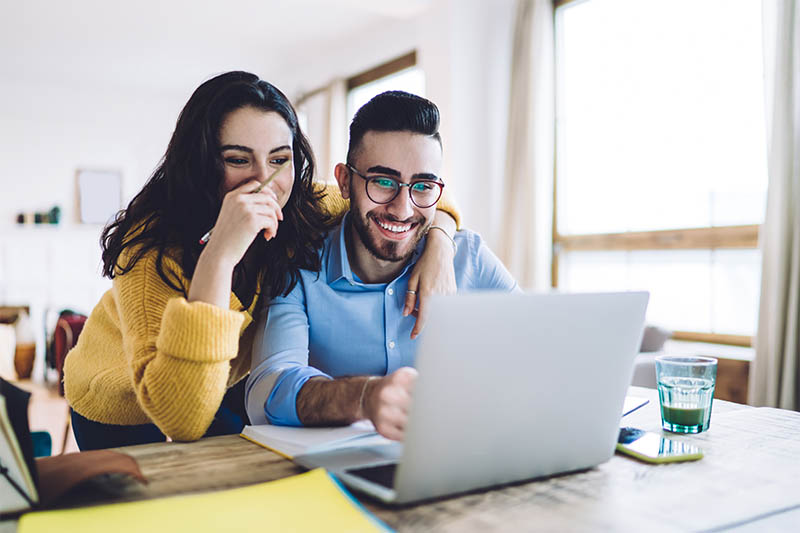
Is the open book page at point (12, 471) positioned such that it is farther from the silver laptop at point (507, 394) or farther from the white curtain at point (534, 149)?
the white curtain at point (534, 149)

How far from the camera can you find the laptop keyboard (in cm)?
73

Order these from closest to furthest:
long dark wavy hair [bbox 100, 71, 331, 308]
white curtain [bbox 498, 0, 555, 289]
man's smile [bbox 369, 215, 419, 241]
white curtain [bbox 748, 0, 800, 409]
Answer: long dark wavy hair [bbox 100, 71, 331, 308] < man's smile [bbox 369, 215, 419, 241] < white curtain [bbox 748, 0, 800, 409] < white curtain [bbox 498, 0, 555, 289]

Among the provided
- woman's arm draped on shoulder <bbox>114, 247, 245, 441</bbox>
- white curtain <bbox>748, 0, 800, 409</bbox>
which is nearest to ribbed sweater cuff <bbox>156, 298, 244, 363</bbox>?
woman's arm draped on shoulder <bbox>114, 247, 245, 441</bbox>

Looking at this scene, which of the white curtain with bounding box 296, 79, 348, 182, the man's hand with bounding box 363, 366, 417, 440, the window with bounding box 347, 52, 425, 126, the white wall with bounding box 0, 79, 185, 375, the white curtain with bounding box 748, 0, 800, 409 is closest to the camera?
the man's hand with bounding box 363, 366, 417, 440

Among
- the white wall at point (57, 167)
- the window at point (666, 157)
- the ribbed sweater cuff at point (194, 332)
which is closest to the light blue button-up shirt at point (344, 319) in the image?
the ribbed sweater cuff at point (194, 332)

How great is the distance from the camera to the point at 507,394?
71 cm

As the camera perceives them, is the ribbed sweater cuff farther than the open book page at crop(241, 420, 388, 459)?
Yes

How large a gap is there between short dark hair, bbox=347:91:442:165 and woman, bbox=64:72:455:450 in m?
0.14

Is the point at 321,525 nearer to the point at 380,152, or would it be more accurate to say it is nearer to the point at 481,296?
the point at 481,296

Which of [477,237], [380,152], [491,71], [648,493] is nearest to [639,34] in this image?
[491,71]

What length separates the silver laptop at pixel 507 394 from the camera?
0.65m

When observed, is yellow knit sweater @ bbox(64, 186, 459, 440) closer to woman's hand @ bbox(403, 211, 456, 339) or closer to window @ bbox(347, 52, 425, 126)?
woman's hand @ bbox(403, 211, 456, 339)

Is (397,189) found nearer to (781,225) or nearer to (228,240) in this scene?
(228,240)

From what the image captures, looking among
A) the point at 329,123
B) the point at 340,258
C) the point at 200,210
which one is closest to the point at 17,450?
the point at 200,210
